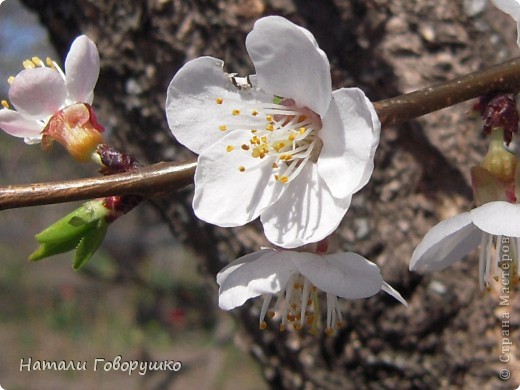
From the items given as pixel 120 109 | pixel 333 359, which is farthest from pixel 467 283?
pixel 120 109

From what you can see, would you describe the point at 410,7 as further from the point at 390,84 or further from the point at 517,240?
the point at 517,240

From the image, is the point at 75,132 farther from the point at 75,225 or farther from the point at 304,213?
the point at 304,213

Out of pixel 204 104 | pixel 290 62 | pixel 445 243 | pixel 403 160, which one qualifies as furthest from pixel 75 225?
pixel 403 160

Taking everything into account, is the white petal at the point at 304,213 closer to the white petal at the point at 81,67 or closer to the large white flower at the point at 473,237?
the large white flower at the point at 473,237

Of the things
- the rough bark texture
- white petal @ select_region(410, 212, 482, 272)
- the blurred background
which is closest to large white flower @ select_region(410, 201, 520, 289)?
white petal @ select_region(410, 212, 482, 272)

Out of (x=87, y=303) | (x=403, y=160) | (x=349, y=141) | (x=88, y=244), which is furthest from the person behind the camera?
(x=87, y=303)

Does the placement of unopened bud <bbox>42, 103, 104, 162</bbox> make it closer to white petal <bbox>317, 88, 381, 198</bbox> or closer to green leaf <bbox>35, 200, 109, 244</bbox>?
green leaf <bbox>35, 200, 109, 244</bbox>
